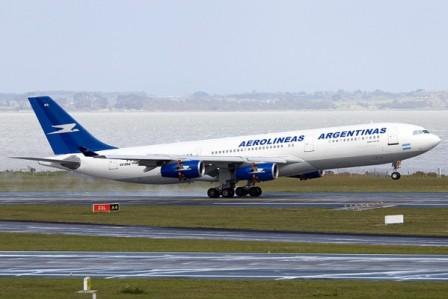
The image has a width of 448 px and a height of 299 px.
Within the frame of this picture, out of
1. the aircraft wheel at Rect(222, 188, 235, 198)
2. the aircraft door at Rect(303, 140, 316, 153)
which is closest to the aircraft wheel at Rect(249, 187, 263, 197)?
the aircraft wheel at Rect(222, 188, 235, 198)

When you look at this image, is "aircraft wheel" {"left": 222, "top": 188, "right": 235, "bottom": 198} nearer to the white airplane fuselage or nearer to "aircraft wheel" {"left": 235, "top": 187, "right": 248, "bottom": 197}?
"aircraft wheel" {"left": 235, "top": 187, "right": 248, "bottom": 197}

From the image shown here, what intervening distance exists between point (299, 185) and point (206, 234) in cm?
4092

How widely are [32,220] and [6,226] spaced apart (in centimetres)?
387

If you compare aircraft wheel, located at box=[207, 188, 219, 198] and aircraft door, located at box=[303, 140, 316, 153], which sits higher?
aircraft door, located at box=[303, 140, 316, 153]

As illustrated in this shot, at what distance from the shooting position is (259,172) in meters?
73.9

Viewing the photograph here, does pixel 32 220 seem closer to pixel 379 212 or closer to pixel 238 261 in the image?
pixel 379 212

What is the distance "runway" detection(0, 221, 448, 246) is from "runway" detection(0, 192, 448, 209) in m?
14.3

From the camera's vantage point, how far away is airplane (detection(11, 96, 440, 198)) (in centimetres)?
7344

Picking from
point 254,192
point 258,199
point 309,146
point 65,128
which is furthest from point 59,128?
point 309,146

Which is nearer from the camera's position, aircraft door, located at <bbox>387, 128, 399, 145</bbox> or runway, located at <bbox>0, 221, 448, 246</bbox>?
runway, located at <bbox>0, 221, 448, 246</bbox>

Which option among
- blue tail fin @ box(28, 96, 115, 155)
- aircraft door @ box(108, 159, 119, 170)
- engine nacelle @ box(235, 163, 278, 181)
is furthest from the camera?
aircraft door @ box(108, 159, 119, 170)

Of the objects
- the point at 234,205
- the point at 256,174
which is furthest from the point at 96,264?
the point at 256,174

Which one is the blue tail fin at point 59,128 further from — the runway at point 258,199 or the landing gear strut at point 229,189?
the landing gear strut at point 229,189

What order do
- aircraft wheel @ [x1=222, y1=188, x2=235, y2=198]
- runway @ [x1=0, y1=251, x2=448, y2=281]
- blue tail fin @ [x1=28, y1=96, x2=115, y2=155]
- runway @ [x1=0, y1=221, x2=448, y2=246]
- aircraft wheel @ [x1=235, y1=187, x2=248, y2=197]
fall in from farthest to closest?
blue tail fin @ [x1=28, y1=96, x2=115, y2=155] < aircraft wheel @ [x1=235, y1=187, x2=248, y2=197] < aircraft wheel @ [x1=222, y1=188, x2=235, y2=198] < runway @ [x1=0, y1=221, x2=448, y2=246] < runway @ [x1=0, y1=251, x2=448, y2=281]
